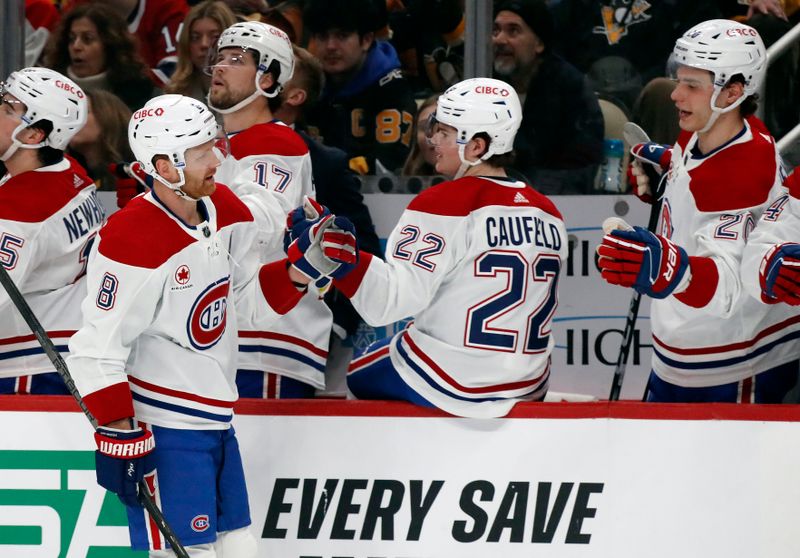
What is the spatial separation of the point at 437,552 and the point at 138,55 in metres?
2.19

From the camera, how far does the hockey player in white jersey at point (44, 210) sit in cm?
389

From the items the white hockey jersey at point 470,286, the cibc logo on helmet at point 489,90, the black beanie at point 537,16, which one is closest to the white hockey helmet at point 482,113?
the cibc logo on helmet at point 489,90

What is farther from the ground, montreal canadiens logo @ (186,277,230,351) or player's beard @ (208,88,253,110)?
player's beard @ (208,88,253,110)

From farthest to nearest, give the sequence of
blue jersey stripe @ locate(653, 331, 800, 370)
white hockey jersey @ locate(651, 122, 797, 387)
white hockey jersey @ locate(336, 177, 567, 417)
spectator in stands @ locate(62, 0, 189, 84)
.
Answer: spectator in stands @ locate(62, 0, 189, 84) → blue jersey stripe @ locate(653, 331, 800, 370) → white hockey jersey @ locate(651, 122, 797, 387) → white hockey jersey @ locate(336, 177, 567, 417)

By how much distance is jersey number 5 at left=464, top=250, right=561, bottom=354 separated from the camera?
11.6 feet

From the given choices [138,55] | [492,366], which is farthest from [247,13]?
[492,366]

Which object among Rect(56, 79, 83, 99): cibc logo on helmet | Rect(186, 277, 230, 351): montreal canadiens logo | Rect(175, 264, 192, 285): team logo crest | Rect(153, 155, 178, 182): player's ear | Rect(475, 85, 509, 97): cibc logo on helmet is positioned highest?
Rect(475, 85, 509, 97): cibc logo on helmet

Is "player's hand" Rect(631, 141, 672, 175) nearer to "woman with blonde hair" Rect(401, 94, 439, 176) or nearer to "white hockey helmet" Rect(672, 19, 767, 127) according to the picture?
"white hockey helmet" Rect(672, 19, 767, 127)

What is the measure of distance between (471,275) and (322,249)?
416 mm

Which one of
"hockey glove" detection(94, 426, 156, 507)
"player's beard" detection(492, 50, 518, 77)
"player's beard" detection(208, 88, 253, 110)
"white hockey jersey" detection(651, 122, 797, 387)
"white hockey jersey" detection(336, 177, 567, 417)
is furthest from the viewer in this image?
"player's beard" detection(492, 50, 518, 77)

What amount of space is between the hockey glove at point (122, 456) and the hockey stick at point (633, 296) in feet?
5.13

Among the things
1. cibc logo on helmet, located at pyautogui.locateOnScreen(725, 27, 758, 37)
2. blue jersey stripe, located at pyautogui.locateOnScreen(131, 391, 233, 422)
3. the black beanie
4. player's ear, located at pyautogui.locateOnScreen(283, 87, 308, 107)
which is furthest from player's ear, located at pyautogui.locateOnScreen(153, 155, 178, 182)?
the black beanie

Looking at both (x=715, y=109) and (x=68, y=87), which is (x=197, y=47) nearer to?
(x=68, y=87)

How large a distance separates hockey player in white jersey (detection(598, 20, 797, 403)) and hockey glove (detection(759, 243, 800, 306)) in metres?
0.15
